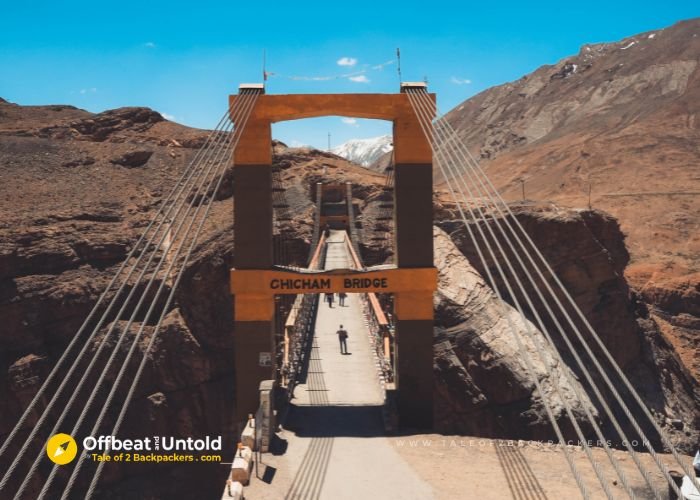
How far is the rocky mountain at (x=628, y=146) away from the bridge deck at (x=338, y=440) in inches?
966

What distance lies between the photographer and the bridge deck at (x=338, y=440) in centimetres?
966

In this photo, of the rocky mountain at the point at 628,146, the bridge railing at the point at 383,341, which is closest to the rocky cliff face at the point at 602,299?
the bridge railing at the point at 383,341

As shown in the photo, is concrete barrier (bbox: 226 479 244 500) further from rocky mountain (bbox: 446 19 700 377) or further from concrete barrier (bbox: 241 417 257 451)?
rocky mountain (bbox: 446 19 700 377)

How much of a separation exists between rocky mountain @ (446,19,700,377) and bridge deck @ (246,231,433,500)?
24547 millimetres

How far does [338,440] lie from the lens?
40.0 feet

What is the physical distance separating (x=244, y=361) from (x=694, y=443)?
1883cm

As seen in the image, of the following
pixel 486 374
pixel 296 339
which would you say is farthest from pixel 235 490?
pixel 486 374

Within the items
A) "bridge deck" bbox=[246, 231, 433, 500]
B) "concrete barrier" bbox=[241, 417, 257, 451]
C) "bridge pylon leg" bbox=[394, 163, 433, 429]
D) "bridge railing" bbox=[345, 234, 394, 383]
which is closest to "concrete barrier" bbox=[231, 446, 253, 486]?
"bridge deck" bbox=[246, 231, 433, 500]

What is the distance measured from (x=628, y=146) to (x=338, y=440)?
6551 centimetres

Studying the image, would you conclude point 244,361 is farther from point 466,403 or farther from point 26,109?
point 26,109

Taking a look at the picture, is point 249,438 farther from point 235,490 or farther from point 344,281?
point 344,281

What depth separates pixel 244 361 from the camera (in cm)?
1431

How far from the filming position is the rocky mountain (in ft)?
140

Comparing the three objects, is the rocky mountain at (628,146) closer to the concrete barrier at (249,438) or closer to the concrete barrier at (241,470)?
the concrete barrier at (249,438)
